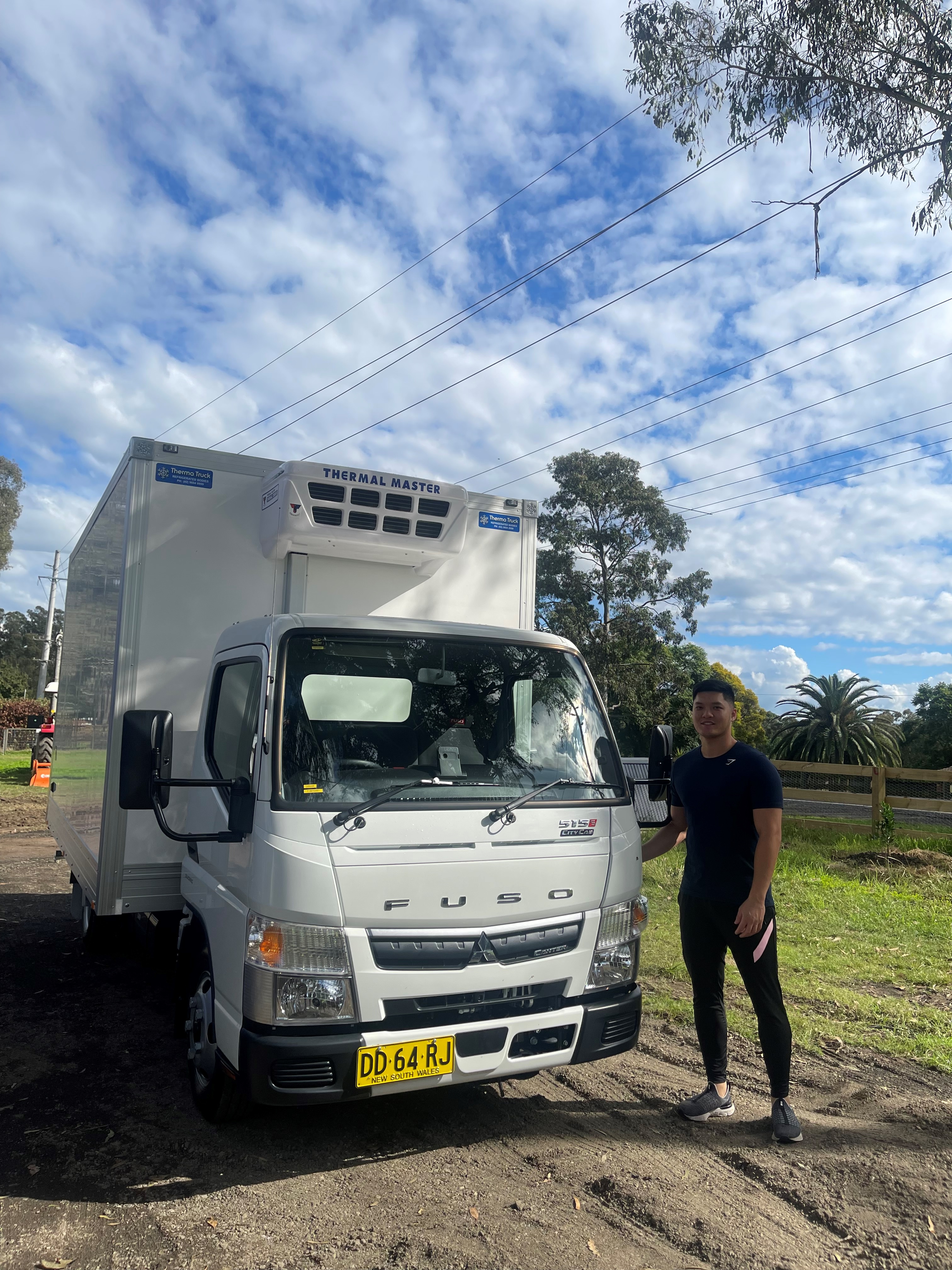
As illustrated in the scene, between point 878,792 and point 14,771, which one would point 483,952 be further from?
point 14,771

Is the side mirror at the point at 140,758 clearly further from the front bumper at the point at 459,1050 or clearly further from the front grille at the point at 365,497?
the front grille at the point at 365,497

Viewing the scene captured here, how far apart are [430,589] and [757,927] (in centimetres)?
278

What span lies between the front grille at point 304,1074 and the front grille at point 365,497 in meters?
3.00

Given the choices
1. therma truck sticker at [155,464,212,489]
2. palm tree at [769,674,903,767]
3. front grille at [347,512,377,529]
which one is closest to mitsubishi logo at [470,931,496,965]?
front grille at [347,512,377,529]

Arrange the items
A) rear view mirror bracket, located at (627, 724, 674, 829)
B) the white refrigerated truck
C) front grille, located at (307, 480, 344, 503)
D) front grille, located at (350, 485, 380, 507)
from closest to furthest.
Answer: the white refrigerated truck
rear view mirror bracket, located at (627, 724, 674, 829)
front grille, located at (307, 480, 344, 503)
front grille, located at (350, 485, 380, 507)

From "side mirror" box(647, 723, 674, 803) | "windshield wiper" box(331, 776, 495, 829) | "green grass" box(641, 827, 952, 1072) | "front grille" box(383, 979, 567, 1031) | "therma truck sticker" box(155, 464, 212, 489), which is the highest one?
"therma truck sticker" box(155, 464, 212, 489)

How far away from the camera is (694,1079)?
4.86 metres

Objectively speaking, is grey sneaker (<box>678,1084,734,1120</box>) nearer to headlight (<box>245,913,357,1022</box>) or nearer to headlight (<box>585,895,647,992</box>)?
headlight (<box>585,895,647,992</box>)

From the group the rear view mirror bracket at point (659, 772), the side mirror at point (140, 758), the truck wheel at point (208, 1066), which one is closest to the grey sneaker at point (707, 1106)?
the rear view mirror bracket at point (659, 772)

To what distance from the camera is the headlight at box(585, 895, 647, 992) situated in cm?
403

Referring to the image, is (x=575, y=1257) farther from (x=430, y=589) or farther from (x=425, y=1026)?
(x=430, y=589)

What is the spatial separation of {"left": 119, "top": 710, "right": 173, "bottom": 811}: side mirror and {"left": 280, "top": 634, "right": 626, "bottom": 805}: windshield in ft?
1.81

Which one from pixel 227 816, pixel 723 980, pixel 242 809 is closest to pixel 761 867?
pixel 723 980

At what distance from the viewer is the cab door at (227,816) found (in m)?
3.75
